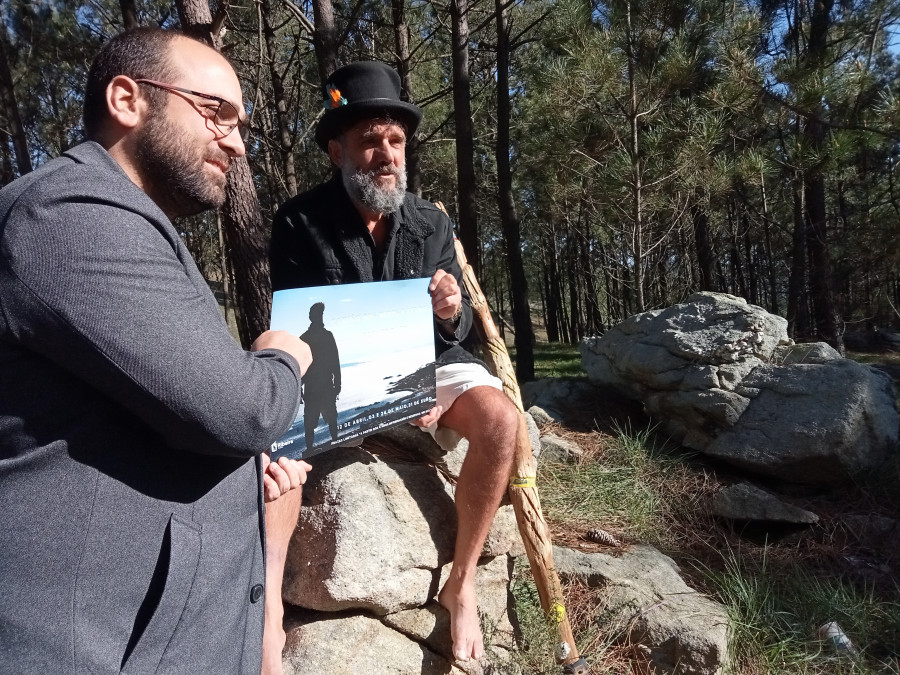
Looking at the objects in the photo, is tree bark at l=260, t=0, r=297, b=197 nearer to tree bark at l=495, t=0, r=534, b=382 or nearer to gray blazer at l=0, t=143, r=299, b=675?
tree bark at l=495, t=0, r=534, b=382

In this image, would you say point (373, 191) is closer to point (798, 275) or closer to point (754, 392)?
point (754, 392)

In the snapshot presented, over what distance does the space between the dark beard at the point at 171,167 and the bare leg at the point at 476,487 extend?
136 centimetres

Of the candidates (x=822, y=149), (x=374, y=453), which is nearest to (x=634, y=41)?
(x=822, y=149)

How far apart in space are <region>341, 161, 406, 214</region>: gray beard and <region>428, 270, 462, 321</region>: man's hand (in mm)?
366

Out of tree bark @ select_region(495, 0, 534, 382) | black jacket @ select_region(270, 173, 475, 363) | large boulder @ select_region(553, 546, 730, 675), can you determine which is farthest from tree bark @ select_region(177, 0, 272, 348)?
tree bark @ select_region(495, 0, 534, 382)

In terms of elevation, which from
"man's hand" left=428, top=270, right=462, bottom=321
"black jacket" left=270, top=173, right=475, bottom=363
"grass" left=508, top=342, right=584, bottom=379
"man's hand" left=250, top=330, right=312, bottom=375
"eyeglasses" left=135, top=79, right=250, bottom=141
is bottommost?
"grass" left=508, top=342, right=584, bottom=379

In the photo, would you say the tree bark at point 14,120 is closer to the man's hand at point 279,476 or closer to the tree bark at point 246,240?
the tree bark at point 246,240

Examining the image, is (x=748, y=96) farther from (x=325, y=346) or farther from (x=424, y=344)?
(x=325, y=346)

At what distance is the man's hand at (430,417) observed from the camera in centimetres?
233

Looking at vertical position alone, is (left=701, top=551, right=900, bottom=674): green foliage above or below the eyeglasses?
below

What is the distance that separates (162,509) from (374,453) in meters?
1.62

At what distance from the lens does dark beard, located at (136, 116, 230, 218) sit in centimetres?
114

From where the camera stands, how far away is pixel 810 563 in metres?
3.69

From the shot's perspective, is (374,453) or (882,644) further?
(882,644)
